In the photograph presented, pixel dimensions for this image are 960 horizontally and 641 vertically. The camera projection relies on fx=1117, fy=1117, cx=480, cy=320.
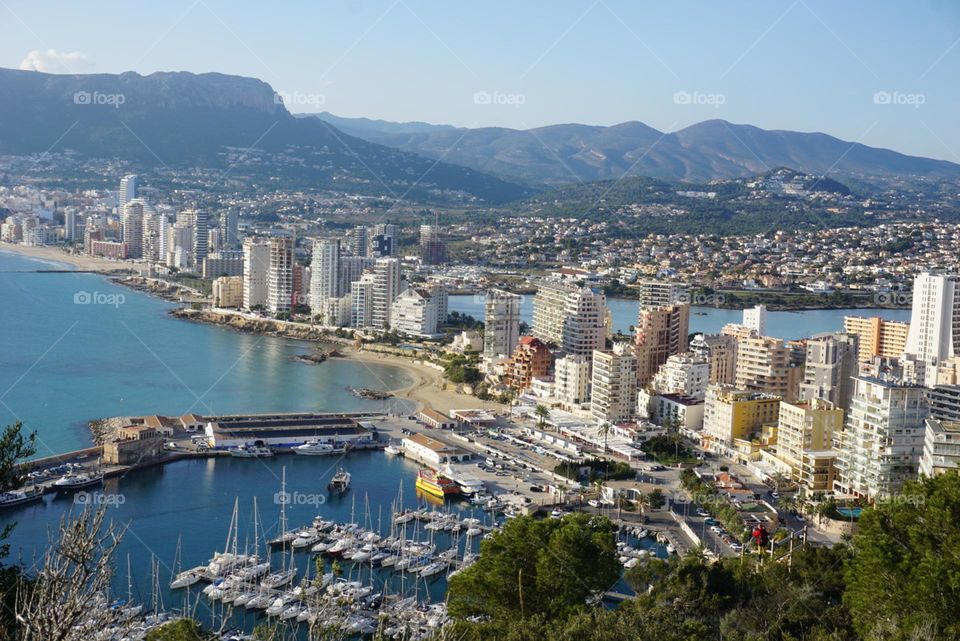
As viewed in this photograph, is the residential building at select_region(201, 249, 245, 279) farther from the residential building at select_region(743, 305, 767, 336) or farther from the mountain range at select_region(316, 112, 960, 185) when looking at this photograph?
the mountain range at select_region(316, 112, 960, 185)

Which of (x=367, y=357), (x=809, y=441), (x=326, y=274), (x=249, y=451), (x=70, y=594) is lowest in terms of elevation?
(x=249, y=451)

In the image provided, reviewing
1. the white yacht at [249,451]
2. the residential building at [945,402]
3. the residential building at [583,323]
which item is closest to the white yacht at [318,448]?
the white yacht at [249,451]

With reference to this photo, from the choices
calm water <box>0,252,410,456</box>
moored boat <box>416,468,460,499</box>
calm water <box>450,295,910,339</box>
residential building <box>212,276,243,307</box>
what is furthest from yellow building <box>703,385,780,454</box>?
residential building <box>212,276,243,307</box>

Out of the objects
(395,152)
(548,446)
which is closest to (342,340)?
(548,446)

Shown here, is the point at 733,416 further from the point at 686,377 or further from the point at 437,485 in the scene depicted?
the point at 437,485

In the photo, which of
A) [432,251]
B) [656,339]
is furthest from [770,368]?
[432,251]

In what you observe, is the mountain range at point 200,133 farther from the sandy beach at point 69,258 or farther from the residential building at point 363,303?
the residential building at point 363,303
